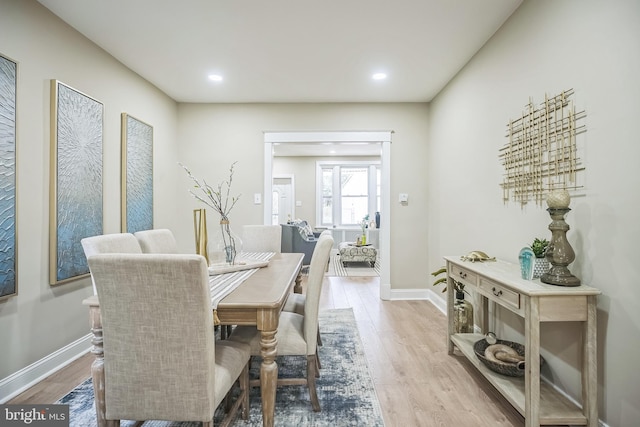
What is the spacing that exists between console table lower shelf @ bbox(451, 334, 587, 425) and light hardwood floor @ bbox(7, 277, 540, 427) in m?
0.15

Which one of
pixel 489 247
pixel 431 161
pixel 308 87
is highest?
pixel 308 87

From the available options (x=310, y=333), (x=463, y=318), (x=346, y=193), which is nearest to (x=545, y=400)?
(x=463, y=318)

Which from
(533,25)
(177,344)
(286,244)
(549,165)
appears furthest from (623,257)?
(286,244)

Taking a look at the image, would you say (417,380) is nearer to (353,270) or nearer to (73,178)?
(73,178)

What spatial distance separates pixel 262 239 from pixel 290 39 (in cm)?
181

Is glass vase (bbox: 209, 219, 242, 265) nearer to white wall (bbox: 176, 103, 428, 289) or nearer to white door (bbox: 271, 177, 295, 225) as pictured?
white wall (bbox: 176, 103, 428, 289)

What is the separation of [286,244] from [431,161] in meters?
2.99

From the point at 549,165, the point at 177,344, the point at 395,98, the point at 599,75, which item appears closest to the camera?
the point at 177,344

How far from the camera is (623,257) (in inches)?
57.0

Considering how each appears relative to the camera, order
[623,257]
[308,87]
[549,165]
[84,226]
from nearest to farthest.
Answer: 1. [623,257]
2. [549,165]
3. [84,226]
4. [308,87]

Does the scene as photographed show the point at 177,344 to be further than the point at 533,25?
No

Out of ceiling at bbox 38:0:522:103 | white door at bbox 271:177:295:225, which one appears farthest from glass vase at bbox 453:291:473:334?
white door at bbox 271:177:295:225

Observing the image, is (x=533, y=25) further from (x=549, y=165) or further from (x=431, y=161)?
(x=431, y=161)

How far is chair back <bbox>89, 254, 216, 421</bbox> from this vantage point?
112 cm
